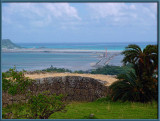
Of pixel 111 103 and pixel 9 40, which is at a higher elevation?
pixel 9 40

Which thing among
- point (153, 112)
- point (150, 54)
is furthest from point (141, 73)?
point (153, 112)

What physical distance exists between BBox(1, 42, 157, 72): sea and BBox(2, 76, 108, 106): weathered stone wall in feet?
1.56

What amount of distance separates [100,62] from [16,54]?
2282mm

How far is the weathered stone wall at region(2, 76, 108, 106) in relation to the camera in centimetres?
655

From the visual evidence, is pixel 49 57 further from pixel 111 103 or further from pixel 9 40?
pixel 111 103

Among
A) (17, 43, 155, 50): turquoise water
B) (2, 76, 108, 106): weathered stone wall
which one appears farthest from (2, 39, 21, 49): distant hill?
(2, 76, 108, 106): weathered stone wall

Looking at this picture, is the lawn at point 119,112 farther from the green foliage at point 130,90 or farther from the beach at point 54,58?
the beach at point 54,58

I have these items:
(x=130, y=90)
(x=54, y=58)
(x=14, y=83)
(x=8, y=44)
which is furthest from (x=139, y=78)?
(x=8, y=44)

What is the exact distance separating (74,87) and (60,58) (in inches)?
38.2

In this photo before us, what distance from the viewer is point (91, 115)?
4.34 m

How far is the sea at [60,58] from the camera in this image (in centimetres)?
607

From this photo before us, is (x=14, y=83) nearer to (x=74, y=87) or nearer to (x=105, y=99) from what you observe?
(x=105, y=99)

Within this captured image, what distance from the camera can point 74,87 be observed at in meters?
6.93

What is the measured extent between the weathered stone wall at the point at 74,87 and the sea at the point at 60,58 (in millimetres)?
476
